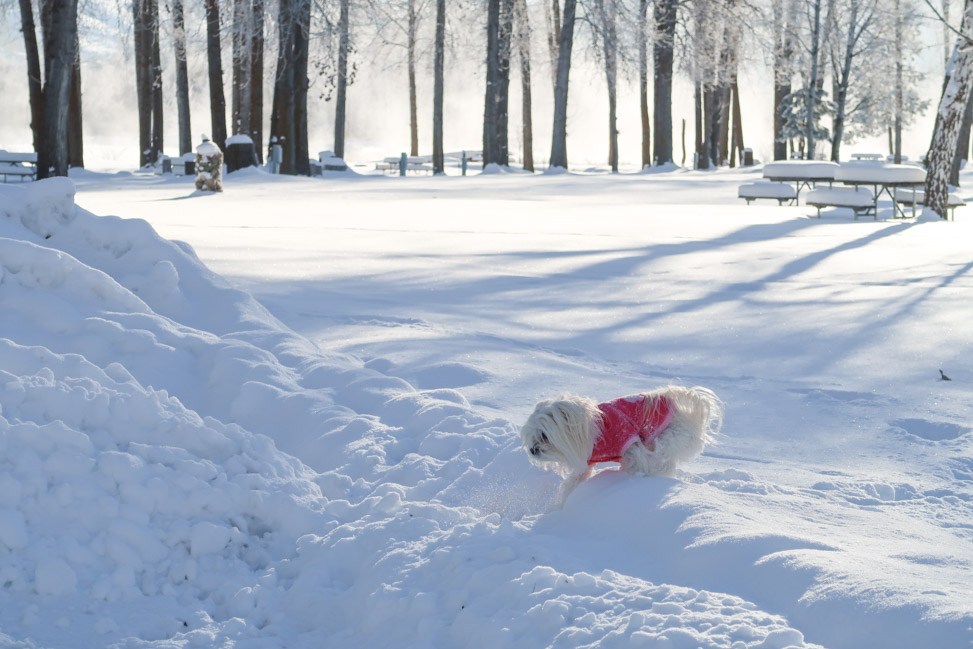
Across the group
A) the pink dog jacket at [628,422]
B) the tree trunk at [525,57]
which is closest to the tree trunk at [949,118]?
the pink dog jacket at [628,422]

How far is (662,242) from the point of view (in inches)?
488

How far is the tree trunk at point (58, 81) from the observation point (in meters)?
14.1

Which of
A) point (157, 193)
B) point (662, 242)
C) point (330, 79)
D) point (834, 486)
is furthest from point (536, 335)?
point (330, 79)

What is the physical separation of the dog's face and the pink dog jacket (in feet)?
0.39

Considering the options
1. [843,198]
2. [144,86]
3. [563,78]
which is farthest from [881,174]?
[144,86]

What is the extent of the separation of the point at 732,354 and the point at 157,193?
52.6 ft

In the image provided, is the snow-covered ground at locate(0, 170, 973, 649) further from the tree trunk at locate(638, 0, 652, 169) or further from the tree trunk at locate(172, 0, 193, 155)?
the tree trunk at locate(638, 0, 652, 169)

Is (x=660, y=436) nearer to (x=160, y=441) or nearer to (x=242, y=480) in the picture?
(x=242, y=480)

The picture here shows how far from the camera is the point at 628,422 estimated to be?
3902 mm

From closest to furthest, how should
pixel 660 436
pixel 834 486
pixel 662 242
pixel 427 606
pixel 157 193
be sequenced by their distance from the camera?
1. pixel 427 606
2. pixel 660 436
3. pixel 834 486
4. pixel 662 242
5. pixel 157 193

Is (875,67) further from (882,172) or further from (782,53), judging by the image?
(882,172)

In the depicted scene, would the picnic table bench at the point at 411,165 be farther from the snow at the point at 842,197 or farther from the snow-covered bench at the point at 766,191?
the snow at the point at 842,197

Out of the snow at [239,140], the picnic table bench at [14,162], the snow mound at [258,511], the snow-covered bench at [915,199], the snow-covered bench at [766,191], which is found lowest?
the snow mound at [258,511]

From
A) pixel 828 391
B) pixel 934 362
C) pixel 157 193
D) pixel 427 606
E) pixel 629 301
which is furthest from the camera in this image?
pixel 157 193
